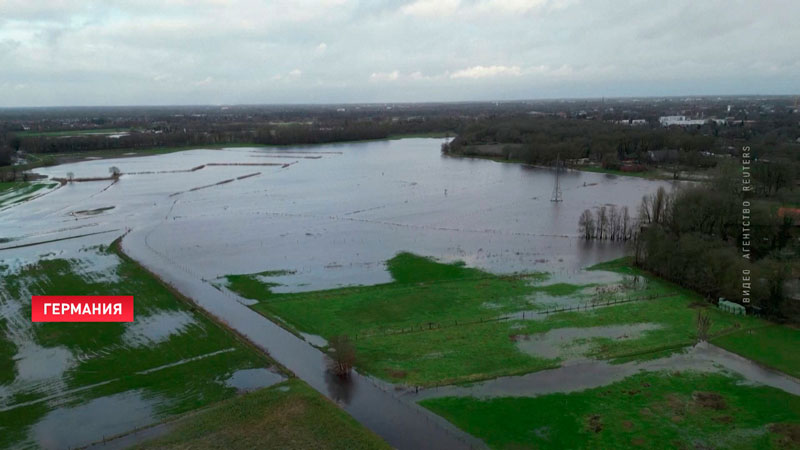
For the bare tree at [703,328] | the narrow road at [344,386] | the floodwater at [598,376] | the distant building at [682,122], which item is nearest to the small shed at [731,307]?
the bare tree at [703,328]

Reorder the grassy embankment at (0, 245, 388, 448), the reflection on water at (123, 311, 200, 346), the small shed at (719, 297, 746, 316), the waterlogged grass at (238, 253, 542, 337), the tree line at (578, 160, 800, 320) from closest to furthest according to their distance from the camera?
the grassy embankment at (0, 245, 388, 448) → the reflection on water at (123, 311, 200, 346) → the waterlogged grass at (238, 253, 542, 337) → the small shed at (719, 297, 746, 316) → the tree line at (578, 160, 800, 320)

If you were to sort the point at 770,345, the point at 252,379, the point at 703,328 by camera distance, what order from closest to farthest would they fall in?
the point at 252,379 < the point at 770,345 < the point at 703,328

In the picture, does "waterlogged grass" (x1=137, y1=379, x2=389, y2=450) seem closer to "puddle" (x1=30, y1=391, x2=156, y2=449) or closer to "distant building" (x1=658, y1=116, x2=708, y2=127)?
"puddle" (x1=30, y1=391, x2=156, y2=449)

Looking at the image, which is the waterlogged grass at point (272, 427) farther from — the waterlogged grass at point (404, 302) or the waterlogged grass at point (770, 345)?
the waterlogged grass at point (770, 345)

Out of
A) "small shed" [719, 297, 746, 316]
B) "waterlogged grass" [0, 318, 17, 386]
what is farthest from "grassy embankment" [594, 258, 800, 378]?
"waterlogged grass" [0, 318, 17, 386]

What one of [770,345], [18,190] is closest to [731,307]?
[770,345]

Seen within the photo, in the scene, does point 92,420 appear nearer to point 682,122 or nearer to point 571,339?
point 571,339

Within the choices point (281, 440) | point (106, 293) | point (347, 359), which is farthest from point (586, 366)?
point (106, 293)
